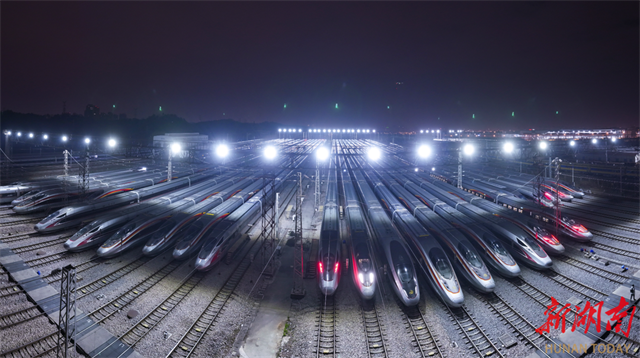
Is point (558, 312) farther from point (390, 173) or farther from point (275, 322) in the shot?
point (390, 173)

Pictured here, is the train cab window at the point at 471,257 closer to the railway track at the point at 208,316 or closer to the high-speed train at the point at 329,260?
the high-speed train at the point at 329,260

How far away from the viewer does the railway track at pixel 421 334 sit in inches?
467

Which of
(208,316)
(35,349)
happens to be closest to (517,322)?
(208,316)

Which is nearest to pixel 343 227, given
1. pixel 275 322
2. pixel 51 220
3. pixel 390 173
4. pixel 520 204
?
pixel 275 322

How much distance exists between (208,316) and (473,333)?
12.3 metres

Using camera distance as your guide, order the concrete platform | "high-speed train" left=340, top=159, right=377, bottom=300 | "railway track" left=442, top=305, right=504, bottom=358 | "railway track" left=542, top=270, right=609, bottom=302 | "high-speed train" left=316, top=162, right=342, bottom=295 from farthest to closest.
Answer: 1. "high-speed train" left=316, top=162, right=342, bottom=295
2. "railway track" left=542, top=270, right=609, bottom=302
3. "high-speed train" left=340, top=159, right=377, bottom=300
4. "railway track" left=442, top=305, right=504, bottom=358
5. the concrete platform

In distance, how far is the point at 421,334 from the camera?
1286 centimetres

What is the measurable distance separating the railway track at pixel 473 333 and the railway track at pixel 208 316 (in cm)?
1146

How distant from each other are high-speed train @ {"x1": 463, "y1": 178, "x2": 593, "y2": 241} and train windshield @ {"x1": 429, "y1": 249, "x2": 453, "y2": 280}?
10.3 meters

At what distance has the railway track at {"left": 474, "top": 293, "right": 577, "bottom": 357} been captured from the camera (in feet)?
39.5

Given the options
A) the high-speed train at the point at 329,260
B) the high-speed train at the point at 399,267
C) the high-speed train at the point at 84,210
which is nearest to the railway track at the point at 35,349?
the high-speed train at the point at 329,260

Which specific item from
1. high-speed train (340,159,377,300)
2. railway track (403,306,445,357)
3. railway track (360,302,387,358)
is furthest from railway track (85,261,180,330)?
railway track (403,306,445,357)

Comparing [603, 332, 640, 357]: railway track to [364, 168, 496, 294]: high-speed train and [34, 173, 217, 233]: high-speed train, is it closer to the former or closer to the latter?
[364, 168, 496, 294]: high-speed train

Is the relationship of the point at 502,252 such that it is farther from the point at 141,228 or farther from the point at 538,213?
the point at 141,228
